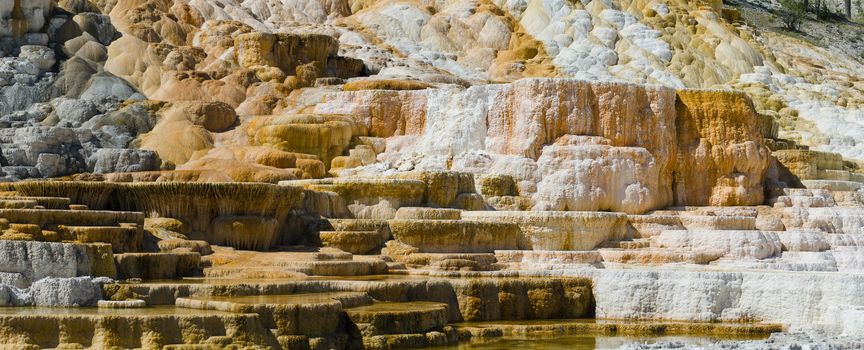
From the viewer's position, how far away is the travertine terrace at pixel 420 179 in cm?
2017

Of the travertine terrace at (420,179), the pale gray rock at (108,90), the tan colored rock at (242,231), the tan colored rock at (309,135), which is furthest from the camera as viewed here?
the pale gray rock at (108,90)

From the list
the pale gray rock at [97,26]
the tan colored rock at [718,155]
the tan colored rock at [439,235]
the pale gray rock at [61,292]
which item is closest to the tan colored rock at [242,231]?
the tan colored rock at [439,235]

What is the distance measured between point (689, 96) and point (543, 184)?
477 centimetres

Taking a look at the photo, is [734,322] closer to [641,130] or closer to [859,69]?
[641,130]

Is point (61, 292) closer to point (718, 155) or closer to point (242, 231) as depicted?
point (242, 231)

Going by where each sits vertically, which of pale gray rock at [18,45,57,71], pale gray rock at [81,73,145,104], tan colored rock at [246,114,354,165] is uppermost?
pale gray rock at [18,45,57,71]

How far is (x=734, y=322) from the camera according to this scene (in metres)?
23.5

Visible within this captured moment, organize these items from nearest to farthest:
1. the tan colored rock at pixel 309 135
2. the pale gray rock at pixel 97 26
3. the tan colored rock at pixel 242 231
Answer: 1. the tan colored rock at pixel 242 231
2. the tan colored rock at pixel 309 135
3. the pale gray rock at pixel 97 26

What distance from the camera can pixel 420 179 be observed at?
96.3 feet

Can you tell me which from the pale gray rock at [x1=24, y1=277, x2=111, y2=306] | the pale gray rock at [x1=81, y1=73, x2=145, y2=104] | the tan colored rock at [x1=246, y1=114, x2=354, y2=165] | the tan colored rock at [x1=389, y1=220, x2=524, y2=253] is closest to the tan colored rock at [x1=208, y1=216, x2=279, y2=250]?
the tan colored rock at [x1=389, y1=220, x2=524, y2=253]

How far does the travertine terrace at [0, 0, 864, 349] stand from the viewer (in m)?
20.2

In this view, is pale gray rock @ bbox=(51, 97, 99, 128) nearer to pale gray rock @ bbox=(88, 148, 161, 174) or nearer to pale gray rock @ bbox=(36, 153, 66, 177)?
pale gray rock @ bbox=(88, 148, 161, 174)

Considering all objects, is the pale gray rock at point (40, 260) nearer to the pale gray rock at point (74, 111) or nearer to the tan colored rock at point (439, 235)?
the tan colored rock at point (439, 235)

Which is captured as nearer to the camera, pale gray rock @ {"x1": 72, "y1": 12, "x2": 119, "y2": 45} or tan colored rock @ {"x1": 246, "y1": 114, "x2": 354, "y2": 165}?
tan colored rock @ {"x1": 246, "y1": 114, "x2": 354, "y2": 165}
